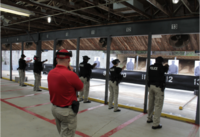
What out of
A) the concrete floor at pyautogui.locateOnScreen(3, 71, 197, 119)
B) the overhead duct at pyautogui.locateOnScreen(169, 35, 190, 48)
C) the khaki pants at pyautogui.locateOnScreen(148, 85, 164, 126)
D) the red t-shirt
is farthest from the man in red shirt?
the overhead duct at pyautogui.locateOnScreen(169, 35, 190, 48)

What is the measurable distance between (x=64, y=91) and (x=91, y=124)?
217 centimetres

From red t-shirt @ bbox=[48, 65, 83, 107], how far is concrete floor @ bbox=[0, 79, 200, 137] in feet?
5.11

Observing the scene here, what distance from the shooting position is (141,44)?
9023mm

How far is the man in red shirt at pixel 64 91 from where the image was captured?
1865mm

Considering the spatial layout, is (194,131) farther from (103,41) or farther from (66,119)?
(103,41)

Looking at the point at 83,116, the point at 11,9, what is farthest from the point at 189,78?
the point at 11,9

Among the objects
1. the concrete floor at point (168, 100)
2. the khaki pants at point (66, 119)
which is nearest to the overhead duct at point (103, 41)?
the concrete floor at point (168, 100)

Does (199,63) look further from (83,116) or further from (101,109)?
(83,116)

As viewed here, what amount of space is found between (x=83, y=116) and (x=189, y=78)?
6920 mm

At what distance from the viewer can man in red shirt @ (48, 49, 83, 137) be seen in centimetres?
187

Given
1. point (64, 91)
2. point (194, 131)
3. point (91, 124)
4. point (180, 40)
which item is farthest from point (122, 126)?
point (180, 40)

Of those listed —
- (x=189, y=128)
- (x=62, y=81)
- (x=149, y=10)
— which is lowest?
(x=189, y=128)

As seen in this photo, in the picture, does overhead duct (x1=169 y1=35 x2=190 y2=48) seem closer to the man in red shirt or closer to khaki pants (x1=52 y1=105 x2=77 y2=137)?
the man in red shirt

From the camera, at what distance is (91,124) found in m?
3.73
